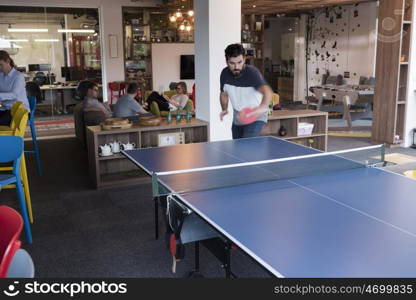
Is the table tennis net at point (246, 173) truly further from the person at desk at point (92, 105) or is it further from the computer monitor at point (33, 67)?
the computer monitor at point (33, 67)

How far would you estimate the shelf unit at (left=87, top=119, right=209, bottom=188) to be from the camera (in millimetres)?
5652

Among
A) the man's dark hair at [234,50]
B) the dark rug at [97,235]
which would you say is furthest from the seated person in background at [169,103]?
the man's dark hair at [234,50]

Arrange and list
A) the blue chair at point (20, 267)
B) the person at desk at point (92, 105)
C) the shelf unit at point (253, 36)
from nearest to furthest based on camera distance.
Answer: the blue chair at point (20, 267), the person at desk at point (92, 105), the shelf unit at point (253, 36)

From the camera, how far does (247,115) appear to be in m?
4.25

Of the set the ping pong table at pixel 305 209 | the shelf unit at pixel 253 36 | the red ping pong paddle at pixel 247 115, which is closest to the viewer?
the ping pong table at pixel 305 209

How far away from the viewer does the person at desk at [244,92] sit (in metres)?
4.12

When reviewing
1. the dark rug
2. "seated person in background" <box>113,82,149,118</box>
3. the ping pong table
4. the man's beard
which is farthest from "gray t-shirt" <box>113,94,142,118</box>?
the ping pong table

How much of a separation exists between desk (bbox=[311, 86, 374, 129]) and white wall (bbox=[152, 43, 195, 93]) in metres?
3.95

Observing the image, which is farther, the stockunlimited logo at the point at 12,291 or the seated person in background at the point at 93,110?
the seated person in background at the point at 93,110

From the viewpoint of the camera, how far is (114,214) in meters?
4.74

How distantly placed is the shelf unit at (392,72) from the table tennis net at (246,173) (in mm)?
4885

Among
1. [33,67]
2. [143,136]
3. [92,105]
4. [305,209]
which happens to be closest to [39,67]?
[33,67]

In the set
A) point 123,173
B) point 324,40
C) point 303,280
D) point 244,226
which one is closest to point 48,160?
point 123,173

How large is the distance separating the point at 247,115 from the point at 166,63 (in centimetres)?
879
